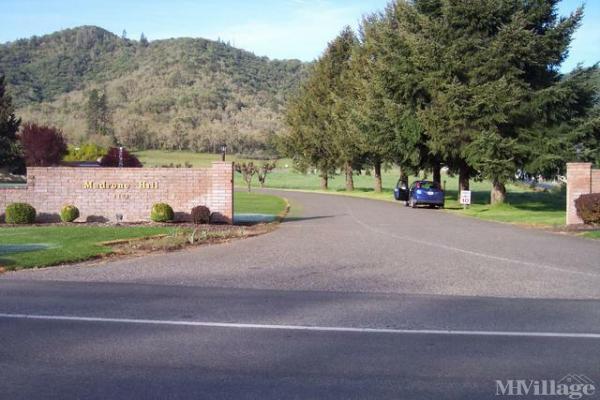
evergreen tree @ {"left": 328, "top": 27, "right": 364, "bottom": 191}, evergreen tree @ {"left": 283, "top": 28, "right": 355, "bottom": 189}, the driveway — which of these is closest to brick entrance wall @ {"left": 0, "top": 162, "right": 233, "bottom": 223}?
the driveway

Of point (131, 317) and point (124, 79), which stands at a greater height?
point (124, 79)

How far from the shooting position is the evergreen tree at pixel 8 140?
65.9 meters

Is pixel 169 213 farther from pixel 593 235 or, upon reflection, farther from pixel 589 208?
pixel 589 208

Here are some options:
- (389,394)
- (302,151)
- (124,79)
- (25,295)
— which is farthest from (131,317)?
(124,79)

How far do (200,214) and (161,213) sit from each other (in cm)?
136

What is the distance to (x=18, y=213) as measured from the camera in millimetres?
24328

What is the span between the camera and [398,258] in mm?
16438

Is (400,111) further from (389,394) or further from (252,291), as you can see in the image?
(389,394)

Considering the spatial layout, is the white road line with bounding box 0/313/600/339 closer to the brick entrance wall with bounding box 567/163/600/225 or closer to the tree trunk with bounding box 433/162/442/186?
the brick entrance wall with bounding box 567/163/600/225

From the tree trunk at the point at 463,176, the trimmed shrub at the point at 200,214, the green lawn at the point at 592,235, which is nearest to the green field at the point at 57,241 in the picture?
the trimmed shrub at the point at 200,214

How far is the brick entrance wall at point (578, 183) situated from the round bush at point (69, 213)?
1779cm

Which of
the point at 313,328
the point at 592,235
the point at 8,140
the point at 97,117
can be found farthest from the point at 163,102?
the point at 313,328

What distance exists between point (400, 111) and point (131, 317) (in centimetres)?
3297

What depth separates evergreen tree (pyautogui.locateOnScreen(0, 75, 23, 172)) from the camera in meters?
65.9
